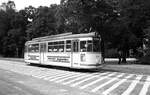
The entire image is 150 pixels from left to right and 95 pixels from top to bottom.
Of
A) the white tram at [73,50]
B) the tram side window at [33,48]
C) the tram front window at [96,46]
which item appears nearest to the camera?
the white tram at [73,50]

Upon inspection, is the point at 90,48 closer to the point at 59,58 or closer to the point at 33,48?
the point at 59,58

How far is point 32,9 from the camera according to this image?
83375 mm

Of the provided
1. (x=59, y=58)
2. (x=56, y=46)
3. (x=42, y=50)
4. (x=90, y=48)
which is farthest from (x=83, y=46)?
(x=42, y=50)

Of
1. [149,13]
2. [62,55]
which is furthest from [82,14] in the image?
[62,55]

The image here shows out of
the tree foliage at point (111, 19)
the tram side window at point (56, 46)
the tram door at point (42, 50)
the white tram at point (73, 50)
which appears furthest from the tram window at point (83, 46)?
the tree foliage at point (111, 19)

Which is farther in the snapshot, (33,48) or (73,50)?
(33,48)

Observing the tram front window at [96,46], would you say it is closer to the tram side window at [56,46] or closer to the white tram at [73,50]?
the white tram at [73,50]

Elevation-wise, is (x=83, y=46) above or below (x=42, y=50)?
above

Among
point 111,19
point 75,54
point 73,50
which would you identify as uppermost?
point 111,19

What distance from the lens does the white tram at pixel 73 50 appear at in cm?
2303

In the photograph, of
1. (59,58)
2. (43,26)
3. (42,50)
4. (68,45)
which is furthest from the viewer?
(43,26)

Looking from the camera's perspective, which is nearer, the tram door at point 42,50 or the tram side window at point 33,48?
the tram door at point 42,50

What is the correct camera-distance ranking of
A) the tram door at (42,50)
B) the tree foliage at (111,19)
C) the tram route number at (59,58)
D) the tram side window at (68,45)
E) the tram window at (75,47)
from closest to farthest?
the tram window at (75,47), the tram side window at (68,45), the tram route number at (59,58), the tram door at (42,50), the tree foliage at (111,19)

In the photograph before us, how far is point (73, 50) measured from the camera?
24.5 metres
